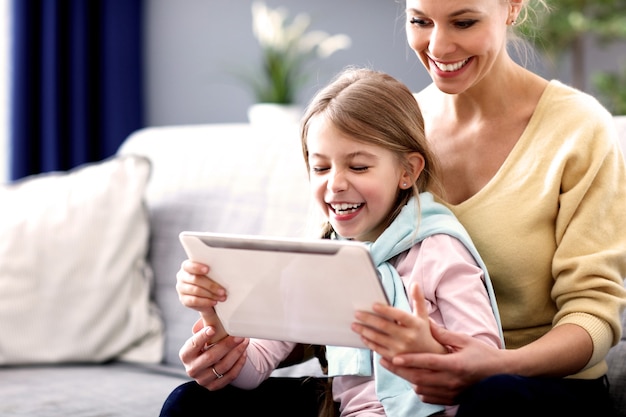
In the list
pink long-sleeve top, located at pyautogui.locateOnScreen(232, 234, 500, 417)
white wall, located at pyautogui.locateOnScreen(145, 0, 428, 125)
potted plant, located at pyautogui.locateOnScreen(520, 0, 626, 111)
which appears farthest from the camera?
white wall, located at pyautogui.locateOnScreen(145, 0, 428, 125)

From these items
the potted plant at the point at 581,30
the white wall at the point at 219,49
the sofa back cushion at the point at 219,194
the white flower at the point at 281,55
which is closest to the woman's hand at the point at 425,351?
the sofa back cushion at the point at 219,194

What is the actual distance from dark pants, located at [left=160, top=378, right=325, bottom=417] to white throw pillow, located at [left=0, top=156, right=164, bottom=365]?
31.2 inches

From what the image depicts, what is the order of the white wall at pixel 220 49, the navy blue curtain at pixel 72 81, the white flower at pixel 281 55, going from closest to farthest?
1. the navy blue curtain at pixel 72 81
2. the white flower at pixel 281 55
3. the white wall at pixel 220 49

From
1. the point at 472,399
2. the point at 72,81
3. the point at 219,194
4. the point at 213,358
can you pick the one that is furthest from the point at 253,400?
the point at 72,81

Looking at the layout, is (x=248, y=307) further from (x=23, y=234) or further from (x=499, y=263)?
(x=23, y=234)

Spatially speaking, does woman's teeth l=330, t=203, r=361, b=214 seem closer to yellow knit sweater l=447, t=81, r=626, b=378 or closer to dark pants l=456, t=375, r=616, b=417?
yellow knit sweater l=447, t=81, r=626, b=378

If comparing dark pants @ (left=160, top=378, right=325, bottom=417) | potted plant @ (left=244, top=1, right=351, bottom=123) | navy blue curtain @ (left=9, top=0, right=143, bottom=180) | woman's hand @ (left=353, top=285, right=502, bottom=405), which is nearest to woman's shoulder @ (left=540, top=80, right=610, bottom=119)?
woman's hand @ (left=353, top=285, right=502, bottom=405)

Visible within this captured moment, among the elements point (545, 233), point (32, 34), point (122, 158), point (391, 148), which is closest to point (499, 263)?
point (545, 233)

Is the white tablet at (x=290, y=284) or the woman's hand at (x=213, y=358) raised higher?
the white tablet at (x=290, y=284)

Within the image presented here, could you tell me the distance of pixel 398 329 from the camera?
3.84 feet

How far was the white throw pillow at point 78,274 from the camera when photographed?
218 cm

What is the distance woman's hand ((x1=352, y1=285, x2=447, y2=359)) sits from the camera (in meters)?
1.16

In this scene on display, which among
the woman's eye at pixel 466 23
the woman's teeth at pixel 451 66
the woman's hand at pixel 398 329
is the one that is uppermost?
the woman's eye at pixel 466 23

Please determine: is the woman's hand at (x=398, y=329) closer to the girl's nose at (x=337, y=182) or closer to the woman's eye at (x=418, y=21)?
the girl's nose at (x=337, y=182)
